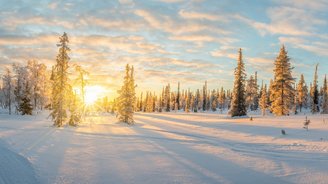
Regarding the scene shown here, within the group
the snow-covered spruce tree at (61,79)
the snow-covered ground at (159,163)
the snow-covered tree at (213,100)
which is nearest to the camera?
the snow-covered ground at (159,163)

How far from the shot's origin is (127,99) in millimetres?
44562

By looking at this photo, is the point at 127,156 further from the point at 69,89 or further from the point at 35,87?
the point at 35,87

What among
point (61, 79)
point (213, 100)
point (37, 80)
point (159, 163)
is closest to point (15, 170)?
point (159, 163)

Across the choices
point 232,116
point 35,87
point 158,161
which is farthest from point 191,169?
point 35,87

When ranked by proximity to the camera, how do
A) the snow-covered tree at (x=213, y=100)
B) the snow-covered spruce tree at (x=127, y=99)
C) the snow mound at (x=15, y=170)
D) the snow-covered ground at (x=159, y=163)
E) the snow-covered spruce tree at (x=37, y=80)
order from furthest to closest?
the snow-covered tree at (x=213, y=100) → the snow-covered spruce tree at (x=37, y=80) → the snow-covered spruce tree at (x=127, y=99) → the snow-covered ground at (x=159, y=163) → the snow mound at (x=15, y=170)

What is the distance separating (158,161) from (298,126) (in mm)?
20283

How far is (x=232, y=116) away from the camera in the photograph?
166 feet

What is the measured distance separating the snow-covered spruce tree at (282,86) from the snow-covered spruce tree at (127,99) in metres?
25.2

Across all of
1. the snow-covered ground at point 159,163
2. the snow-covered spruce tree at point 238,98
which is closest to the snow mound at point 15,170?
the snow-covered ground at point 159,163

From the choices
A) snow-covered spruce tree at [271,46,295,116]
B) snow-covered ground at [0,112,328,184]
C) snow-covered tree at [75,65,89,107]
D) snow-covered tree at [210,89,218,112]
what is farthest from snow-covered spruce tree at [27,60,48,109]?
snow-covered tree at [210,89,218,112]

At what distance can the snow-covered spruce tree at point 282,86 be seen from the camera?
49659 mm

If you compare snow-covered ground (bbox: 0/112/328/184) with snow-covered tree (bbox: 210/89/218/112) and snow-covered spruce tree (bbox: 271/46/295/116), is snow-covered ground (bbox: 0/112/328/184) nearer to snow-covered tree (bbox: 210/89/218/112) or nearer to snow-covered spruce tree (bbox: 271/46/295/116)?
snow-covered spruce tree (bbox: 271/46/295/116)

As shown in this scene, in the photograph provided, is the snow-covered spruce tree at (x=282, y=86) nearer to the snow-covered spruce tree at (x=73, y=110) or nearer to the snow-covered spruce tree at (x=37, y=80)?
the snow-covered spruce tree at (x=73, y=110)

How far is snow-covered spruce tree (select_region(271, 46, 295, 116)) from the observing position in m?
49.7
